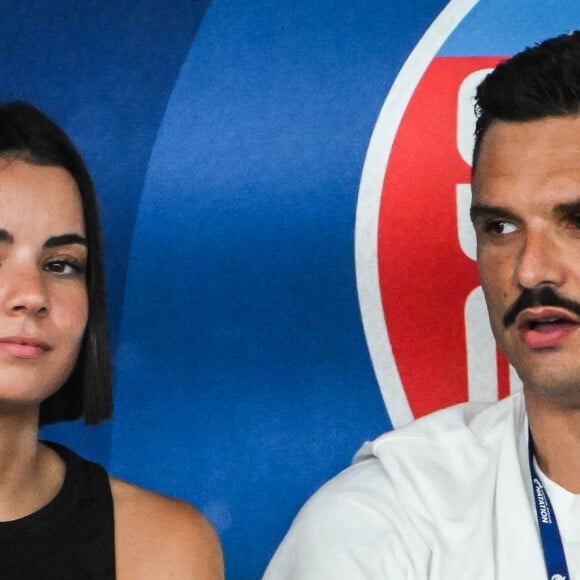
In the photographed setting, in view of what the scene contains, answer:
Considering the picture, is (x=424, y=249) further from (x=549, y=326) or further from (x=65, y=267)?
(x=65, y=267)

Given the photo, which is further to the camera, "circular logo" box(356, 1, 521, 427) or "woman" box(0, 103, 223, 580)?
"circular logo" box(356, 1, 521, 427)

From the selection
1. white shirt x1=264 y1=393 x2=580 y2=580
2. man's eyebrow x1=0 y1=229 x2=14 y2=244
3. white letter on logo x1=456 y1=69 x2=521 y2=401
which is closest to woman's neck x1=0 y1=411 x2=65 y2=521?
man's eyebrow x1=0 y1=229 x2=14 y2=244

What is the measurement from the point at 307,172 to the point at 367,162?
93 millimetres

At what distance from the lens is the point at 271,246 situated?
5.94 feet

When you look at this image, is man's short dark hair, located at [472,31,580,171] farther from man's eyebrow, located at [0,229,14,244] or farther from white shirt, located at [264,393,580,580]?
man's eyebrow, located at [0,229,14,244]

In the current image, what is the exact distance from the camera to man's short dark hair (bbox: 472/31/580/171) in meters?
1.47

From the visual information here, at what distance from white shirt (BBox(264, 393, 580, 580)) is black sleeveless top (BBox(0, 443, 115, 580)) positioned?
22 cm

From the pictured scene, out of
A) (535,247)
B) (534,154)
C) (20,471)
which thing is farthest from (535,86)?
(20,471)

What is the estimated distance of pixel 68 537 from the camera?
143 cm

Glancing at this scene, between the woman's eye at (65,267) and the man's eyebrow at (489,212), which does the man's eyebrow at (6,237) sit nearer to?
the woman's eye at (65,267)

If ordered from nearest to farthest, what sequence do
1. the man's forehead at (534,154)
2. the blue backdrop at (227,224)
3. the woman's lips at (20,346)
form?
the woman's lips at (20,346) < the man's forehead at (534,154) < the blue backdrop at (227,224)

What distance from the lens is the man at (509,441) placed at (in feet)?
4.55

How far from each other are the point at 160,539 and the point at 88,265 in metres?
0.35

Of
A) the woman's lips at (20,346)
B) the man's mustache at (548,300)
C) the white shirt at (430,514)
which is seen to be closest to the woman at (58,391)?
the woman's lips at (20,346)
